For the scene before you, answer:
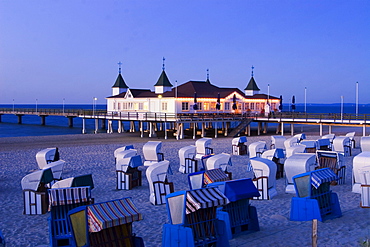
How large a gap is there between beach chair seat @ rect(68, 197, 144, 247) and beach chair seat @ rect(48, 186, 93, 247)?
1.01 metres

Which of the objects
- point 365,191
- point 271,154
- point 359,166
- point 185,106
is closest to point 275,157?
point 271,154

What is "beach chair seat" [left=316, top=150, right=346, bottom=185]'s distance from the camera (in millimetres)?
14350

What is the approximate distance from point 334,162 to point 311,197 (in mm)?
6255

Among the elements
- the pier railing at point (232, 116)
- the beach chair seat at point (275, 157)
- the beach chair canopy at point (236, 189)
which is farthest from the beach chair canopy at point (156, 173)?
the pier railing at point (232, 116)

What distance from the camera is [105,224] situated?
6516 millimetres

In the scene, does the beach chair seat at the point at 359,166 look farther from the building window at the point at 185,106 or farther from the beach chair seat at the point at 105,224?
the building window at the point at 185,106

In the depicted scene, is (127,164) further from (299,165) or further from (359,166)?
(359,166)

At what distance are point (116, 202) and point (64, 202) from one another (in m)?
1.50

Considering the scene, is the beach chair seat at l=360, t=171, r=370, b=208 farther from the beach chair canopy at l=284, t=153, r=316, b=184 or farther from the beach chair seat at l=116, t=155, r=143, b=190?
the beach chair seat at l=116, t=155, r=143, b=190

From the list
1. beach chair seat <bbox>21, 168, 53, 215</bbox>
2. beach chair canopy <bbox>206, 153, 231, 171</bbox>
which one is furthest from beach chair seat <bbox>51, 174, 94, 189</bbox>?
beach chair canopy <bbox>206, 153, 231, 171</bbox>

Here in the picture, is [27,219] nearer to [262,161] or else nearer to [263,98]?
[262,161]

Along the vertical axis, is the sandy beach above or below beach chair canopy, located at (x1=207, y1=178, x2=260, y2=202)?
below

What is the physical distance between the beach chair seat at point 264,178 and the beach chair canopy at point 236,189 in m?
3.31

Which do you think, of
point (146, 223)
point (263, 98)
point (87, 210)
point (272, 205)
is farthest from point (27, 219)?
point (263, 98)
